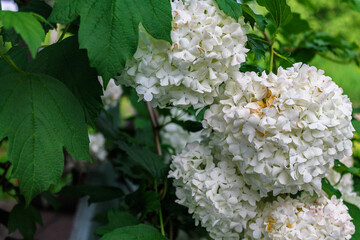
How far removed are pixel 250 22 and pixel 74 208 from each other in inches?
102

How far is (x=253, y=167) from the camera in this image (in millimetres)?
855

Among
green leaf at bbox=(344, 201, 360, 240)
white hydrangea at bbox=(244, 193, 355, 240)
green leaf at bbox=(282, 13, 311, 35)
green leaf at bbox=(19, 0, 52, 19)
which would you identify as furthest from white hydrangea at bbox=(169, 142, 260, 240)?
green leaf at bbox=(282, 13, 311, 35)

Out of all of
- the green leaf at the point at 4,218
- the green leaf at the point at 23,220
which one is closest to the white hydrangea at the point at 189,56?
the green leaf at the point at 23,220

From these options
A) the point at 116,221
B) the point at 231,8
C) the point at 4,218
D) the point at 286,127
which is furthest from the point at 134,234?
the point at 4,218

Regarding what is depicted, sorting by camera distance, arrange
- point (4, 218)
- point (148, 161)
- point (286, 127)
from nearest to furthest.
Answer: point (286, 127)
point (148, 161)
point (4, 218)

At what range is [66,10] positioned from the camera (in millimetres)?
786

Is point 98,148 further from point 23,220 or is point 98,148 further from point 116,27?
point 116,27

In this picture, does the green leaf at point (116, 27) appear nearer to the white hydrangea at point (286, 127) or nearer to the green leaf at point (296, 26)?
the white hydrangea at point (286, 127)

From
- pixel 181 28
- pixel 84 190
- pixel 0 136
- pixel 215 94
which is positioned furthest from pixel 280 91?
pixel 84 190

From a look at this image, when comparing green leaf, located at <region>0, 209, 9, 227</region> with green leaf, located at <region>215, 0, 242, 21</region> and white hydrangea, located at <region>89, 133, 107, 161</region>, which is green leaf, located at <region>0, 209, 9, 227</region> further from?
green leaf, located at <region>215, 0, 242, 21</region>

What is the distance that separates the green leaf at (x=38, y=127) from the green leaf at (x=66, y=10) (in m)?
0.16

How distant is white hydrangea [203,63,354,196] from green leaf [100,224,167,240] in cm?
33

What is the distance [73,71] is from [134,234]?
44cm

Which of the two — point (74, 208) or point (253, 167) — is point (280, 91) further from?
point (74, 208)
